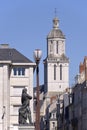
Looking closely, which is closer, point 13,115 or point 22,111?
point 22,111

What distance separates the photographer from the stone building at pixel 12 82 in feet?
367

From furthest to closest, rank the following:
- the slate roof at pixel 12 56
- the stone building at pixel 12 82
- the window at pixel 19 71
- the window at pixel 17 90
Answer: the slate roof at pixel 12 56 → the window at pixel 19 71 → the window at pixel 17 90 → the stone building at pixel 12 82

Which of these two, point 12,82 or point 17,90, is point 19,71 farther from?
point 17,90

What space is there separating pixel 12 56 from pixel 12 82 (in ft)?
17.0

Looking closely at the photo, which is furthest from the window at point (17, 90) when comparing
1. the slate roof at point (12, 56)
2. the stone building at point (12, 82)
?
the slate roof at point (12, 56)

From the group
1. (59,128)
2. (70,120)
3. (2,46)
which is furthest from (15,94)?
(59,128)

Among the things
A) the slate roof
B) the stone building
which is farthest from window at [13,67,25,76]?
the slate roof

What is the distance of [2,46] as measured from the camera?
124250 millimetres

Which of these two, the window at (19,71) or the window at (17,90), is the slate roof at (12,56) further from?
the window at (17,90)

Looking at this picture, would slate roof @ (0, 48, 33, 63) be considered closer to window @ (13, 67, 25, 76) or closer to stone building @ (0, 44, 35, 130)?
stone building @ (0, 44, 35, 130)

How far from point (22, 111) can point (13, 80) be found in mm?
60859

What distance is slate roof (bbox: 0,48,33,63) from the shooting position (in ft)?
387

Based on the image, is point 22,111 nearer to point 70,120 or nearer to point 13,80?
point 13,80

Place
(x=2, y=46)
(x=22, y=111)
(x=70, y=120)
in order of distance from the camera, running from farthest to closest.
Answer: (x=70, y=120), (x=2, y=46), (x=22, y=111)
